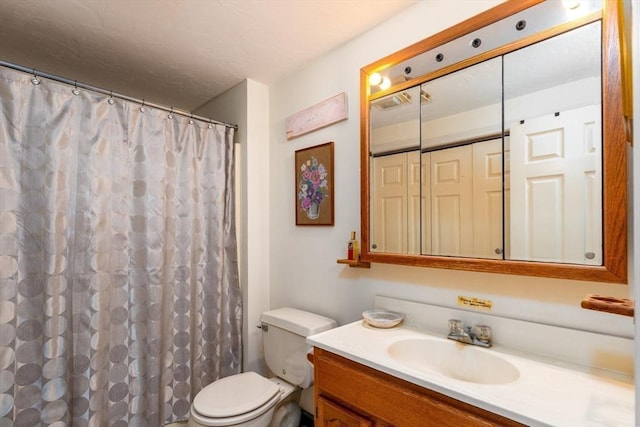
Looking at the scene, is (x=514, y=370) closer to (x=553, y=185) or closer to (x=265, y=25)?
(x=553, y=185)

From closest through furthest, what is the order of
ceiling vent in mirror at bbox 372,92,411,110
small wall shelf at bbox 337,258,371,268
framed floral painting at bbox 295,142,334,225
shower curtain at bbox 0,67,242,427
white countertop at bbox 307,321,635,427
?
white countertop at bbox 307,321,635,427 → shower curtain at bbox 0,67,242,427 → ceiling vent in mirror at bbox 372,92,411,110 → small wall shelf at bbox 337,258,371,268 → framed floral painting at bbox 295,142,334,225

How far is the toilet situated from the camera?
4.53 ft

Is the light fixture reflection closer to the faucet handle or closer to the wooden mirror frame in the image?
the wooden mirror frame

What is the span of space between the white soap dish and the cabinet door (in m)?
0.36

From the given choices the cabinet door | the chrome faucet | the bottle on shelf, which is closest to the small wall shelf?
the bottle on shelf

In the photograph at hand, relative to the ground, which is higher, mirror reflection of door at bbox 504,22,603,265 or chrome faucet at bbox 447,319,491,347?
mirror reflection of door at bbox 504,22,603,265

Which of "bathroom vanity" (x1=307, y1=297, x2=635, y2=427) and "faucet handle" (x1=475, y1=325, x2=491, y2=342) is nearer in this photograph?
"bathroom vanity" (x1=307, y1=297, x2=635, y2=427)

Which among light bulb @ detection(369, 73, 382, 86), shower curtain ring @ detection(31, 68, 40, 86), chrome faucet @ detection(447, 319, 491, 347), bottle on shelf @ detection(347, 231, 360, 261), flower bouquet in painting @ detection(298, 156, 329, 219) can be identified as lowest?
chrome faucet @ detection(447, 319, 491, 347)

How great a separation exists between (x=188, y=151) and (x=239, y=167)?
1.20 ft

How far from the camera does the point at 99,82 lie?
2.13 m

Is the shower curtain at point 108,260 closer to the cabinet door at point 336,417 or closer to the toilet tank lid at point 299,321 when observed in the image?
the toilet tank lid at point 299,321

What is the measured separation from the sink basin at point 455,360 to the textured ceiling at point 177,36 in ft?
4.88

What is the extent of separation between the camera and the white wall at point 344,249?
1.07 m

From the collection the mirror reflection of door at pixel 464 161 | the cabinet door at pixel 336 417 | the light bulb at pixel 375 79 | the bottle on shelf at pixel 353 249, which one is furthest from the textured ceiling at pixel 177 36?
the cabinet door at pixel 336 417
